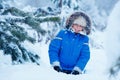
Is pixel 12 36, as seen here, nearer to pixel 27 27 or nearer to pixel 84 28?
pixel 27 27

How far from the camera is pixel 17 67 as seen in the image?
3486 mm

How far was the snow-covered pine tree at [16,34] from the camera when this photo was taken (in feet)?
15.3

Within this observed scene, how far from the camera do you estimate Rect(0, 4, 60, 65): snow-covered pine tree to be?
466 centimetres

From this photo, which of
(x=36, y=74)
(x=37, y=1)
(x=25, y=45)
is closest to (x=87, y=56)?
(x=25, y=45)

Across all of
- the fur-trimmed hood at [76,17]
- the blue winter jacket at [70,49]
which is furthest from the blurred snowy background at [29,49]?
the blue winter jacket at [70,49]

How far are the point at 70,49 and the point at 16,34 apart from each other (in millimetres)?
803

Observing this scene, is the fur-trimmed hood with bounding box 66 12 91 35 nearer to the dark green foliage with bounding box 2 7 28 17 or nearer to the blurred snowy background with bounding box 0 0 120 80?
the blurred snowy background with bounding box 0 0 120 80

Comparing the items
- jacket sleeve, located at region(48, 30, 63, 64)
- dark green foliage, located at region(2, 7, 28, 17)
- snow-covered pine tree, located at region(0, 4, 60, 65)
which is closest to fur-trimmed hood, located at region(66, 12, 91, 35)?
jacket sleeve, located at region(48, 30, 63, 64)

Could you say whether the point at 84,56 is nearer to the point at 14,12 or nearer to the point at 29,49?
the point at 29,49

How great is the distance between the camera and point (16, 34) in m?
4.73

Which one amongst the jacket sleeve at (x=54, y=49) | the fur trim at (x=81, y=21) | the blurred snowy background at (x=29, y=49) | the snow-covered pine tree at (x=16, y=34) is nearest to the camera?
the blurred snowy background at (x=29, y=49)

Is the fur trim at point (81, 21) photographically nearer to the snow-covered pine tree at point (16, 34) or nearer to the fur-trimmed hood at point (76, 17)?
the fur-trimmed hood at point (76, 17)

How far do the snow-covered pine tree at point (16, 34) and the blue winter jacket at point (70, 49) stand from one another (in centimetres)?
64

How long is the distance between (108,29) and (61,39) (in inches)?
25.1
